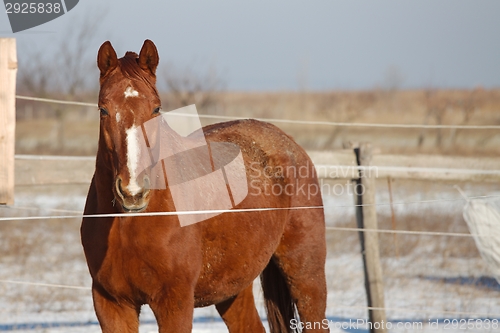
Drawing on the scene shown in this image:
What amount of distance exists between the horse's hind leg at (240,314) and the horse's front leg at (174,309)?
1101mm

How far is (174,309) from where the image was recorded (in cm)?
267

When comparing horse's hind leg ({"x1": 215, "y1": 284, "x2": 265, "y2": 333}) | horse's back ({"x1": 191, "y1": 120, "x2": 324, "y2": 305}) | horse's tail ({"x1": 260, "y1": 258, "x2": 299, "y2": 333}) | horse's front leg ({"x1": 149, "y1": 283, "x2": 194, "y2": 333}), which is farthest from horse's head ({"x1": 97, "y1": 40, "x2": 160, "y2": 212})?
horse's tail ({"x1": 260, "y1": 258, "x2": 299, "y2": 333})

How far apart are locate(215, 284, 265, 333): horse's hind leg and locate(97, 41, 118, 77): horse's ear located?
1814 mm

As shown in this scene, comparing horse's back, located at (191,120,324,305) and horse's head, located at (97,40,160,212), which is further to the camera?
horse's back, located at (191,120,324,305)

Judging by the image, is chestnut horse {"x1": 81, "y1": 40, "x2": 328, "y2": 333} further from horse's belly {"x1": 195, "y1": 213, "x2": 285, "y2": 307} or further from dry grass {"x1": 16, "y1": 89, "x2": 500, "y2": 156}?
dry grass {"x1": 16, "y1": 89, "x2": 500, "y2": 156}

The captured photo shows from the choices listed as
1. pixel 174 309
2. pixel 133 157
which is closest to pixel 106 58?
pixel 133 157

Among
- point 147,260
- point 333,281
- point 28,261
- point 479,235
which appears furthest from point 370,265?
point 28,261

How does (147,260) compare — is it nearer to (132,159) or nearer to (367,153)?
(132,159)

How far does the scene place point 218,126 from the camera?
3963 mm

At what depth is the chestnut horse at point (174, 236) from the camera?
2.51 meters

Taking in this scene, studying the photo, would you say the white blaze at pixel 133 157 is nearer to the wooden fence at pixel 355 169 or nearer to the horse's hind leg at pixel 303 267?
the horse's hind leg at pixel 303 267

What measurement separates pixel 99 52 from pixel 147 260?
99 cm

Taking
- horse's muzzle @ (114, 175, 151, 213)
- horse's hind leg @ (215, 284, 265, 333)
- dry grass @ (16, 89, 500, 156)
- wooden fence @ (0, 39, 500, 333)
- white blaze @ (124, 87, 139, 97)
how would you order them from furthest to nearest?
dry grass @ (16, 89, 500, 156)
wooden fence @ (0, 39, 500, 333)
horse's hind leg @ (215, 284, 265, 333)
white blaze @ (124, 87, 139, 97)
horse's muzzle @ (114, 175, 151, 213)

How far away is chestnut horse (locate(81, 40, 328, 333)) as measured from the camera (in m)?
2.51
